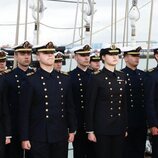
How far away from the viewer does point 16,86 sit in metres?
5.21

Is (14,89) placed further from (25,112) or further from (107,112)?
(107,112)

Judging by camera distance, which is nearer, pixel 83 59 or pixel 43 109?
pixel 43 109

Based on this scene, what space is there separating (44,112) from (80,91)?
117 cm

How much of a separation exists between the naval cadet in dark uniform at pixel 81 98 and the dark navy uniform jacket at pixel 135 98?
20.1 inches

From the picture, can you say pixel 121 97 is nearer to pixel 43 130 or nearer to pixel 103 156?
pixel 103 156

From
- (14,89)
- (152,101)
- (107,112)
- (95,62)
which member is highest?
(95,62)

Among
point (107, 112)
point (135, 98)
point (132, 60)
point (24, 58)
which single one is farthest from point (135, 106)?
point (24, 58)

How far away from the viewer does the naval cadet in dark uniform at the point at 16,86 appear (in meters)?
5.13

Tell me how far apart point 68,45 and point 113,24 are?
3.77 feet

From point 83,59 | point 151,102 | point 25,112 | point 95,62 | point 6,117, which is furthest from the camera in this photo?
point 95,62

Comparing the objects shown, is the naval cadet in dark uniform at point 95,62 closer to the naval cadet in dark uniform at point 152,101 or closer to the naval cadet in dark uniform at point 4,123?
the naval cadet in dark uniform at point 152,101

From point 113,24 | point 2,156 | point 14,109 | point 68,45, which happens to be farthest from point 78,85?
point 68,45

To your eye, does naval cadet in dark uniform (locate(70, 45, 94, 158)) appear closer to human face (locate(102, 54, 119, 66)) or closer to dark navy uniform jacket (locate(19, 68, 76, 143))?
human face (locate(102, 54, 119, 66))

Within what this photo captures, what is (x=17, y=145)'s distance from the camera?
5.20 m
